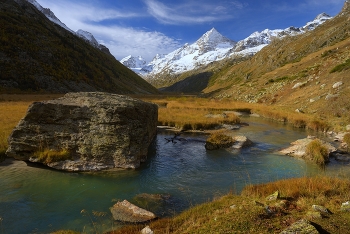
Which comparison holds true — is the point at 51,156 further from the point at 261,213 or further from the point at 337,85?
Answer: the point at 337,85

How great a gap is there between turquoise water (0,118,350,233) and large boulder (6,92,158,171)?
743 mm

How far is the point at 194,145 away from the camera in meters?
23.7

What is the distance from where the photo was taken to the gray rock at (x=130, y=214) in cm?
955

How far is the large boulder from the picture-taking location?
15.5 meters

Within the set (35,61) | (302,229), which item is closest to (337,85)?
(302,229)

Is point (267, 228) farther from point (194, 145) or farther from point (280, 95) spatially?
point (280, 95)

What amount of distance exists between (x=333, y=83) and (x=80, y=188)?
4948 centimetres

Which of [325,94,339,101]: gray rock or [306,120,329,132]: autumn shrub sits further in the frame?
[325,94,339,101]: gray rock

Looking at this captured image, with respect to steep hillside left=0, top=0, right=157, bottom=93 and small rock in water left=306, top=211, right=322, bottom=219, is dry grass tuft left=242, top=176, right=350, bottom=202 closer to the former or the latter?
small rock in water left=306, top=211, right=322, bottom=219

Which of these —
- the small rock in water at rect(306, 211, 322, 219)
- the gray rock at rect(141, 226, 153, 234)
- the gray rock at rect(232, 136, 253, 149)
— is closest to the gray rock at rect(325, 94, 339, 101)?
the gray rock at rect(232, 136, 253, 149)

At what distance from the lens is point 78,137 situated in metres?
15.8

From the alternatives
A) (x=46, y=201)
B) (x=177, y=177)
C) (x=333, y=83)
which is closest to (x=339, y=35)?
(x=333, y=83)

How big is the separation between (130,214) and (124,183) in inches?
162

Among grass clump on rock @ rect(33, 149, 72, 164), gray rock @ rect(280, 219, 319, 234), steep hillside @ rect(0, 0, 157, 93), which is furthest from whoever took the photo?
steep hillside @ rect(0, 0, 157, 93)
